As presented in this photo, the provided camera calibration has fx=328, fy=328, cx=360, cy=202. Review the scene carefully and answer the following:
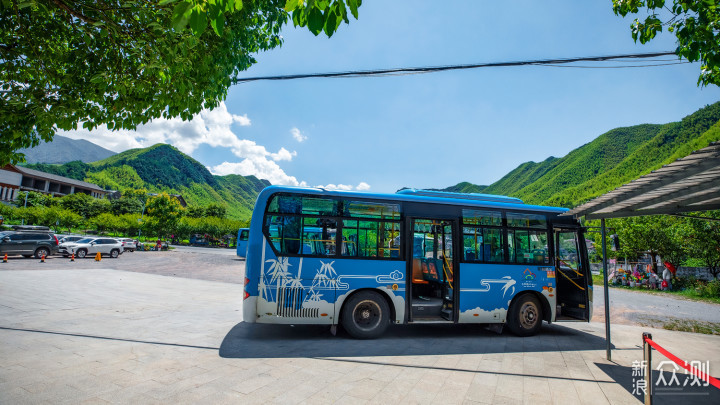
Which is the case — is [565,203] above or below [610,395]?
above

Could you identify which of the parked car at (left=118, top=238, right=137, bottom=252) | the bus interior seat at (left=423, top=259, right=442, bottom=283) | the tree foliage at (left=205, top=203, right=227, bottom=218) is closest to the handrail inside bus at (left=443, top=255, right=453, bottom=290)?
the bus interior seat at (left=423, top=259, right=442, bottom=283)

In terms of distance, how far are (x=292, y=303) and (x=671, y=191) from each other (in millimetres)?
6607

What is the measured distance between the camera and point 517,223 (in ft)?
26.4

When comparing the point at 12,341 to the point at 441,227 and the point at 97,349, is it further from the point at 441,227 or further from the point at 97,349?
the point at 441,227

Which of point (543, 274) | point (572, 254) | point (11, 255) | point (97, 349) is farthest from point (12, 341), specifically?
point (11, 255)

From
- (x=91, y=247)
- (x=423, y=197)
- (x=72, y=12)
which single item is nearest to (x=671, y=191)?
(x=423, y=197)

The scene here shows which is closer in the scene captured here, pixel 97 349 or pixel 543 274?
pixel 97 349

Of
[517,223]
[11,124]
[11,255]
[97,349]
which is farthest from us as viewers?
[11,255]

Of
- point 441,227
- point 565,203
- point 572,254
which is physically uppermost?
point 565,203

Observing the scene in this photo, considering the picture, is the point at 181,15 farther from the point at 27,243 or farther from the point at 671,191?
the point at 27,243

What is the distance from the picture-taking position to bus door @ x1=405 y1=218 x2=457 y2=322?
24.6 feet

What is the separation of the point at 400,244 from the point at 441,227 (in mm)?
1370

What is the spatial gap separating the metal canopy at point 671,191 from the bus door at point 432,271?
284 centimetres

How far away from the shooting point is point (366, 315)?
23.3 ft
